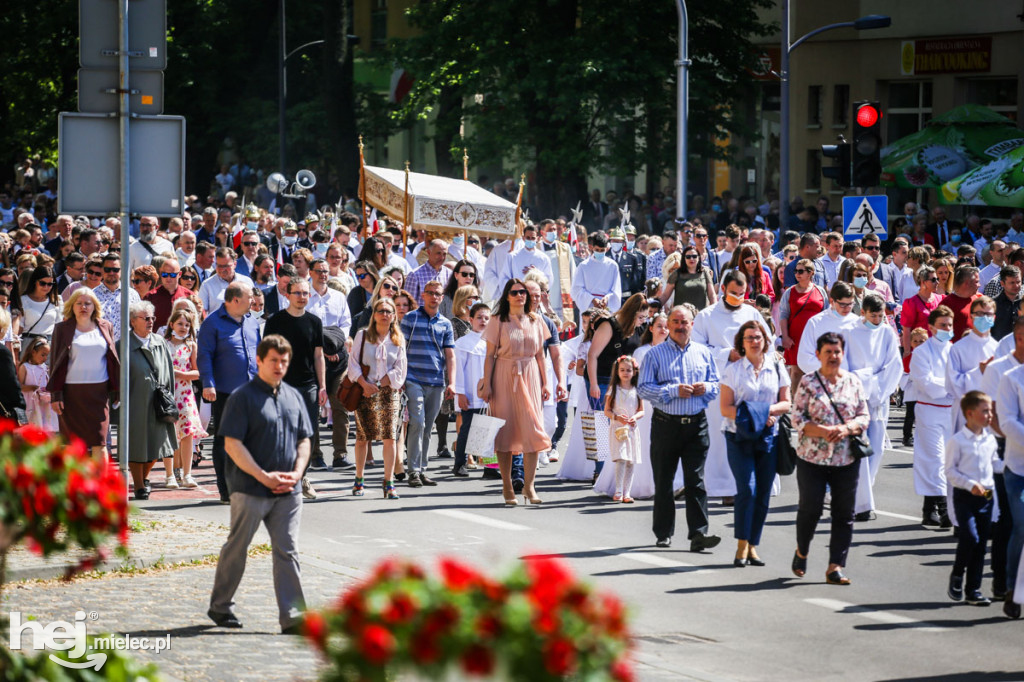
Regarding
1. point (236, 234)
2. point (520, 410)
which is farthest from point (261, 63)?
point (520, 410)

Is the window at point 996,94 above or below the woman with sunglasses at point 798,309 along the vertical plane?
above

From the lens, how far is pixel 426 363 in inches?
572

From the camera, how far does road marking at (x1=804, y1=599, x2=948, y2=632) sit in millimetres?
9352

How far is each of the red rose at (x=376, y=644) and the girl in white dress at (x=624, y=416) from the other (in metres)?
10.1

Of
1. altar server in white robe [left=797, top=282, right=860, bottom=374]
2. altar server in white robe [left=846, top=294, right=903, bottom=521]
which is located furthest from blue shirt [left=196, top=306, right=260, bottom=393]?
altar server in white robe [left=846, top=294, right=903, bottom=521]

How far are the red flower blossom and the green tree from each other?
3400cm

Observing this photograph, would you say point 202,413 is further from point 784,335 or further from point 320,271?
point 784,335

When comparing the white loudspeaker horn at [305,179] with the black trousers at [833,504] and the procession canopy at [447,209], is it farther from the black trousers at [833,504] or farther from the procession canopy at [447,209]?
the black trousers at [833,504]

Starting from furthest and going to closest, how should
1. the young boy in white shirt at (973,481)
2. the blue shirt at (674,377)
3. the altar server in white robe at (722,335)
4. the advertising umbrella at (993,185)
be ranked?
1. the advertising umbrella at (993,185)
2. the altar server in white robe at (722,335)
3. the blue shirt at (674,377)
4. the young boy in white shirt at (973,481)

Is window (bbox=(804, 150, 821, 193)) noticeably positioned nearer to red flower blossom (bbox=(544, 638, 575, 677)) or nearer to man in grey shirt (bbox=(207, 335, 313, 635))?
man in grey shirt (bbox=(207, 335, 313, 635))

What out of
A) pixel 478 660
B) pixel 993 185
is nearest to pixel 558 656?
pixel 478 660

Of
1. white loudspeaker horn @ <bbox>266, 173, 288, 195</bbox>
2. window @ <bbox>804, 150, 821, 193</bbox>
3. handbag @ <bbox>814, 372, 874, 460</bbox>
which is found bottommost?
handbag @ <bbox>814, 372, 874, 460</bbox>

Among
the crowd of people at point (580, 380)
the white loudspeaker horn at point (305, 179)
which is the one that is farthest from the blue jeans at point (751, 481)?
the white loudspeaker horn at point (305, 179)

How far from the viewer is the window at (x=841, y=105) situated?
44.5m
